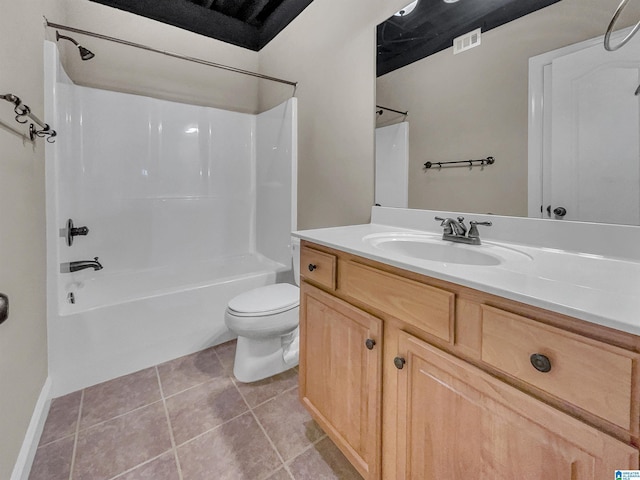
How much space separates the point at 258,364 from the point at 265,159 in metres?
1.74

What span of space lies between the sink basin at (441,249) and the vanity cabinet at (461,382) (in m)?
0.27

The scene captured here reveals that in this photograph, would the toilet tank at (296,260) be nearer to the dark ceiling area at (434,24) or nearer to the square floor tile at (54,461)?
the dark ceiling area at (434,24)

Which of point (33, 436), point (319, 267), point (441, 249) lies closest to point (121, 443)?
point (33, 436)

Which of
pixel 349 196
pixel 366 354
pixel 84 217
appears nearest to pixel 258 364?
pixel 366 354

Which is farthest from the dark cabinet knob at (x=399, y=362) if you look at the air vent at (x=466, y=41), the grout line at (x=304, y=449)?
the air vent at (x=466, y=41)

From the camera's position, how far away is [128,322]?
1688mm

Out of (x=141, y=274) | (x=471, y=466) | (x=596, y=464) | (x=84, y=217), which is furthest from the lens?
(x=141, y=274)

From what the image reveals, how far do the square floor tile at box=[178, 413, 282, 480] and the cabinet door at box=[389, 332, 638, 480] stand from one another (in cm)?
60

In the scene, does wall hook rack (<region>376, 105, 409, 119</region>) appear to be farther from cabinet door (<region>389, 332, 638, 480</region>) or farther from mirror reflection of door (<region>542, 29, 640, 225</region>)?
cabinet door (<region>389, 332, 638, 480</region>)

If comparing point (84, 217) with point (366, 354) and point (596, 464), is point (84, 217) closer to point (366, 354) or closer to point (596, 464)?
point (366, 354)

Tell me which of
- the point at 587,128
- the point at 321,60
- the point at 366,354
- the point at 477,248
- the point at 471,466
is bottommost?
the point at 471,466

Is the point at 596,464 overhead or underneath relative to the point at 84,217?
underneath

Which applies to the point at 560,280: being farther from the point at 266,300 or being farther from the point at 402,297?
the point at 266,300

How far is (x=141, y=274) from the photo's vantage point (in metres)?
2.32
